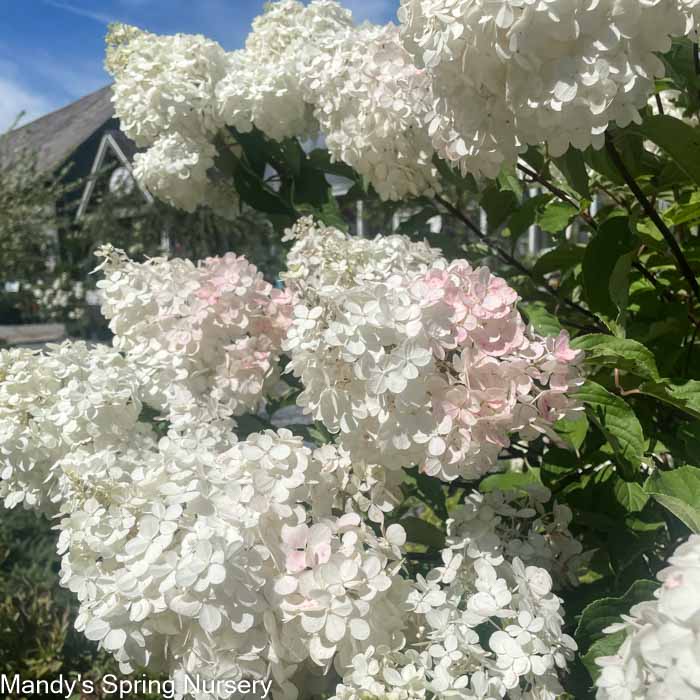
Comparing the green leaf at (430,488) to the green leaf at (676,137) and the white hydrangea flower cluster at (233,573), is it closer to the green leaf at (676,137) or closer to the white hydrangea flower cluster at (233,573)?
the white hydrangea flower cluster at (233,573)

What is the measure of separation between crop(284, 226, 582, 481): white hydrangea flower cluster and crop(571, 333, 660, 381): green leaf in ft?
0.35

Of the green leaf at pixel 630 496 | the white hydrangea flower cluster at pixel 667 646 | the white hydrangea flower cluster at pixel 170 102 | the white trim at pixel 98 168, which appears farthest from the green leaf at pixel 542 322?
the white trim at pixel 98 168

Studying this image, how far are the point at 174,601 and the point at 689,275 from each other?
0.96m

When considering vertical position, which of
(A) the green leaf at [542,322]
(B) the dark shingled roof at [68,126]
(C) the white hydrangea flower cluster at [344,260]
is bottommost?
(A) the green leaf at [542,322]

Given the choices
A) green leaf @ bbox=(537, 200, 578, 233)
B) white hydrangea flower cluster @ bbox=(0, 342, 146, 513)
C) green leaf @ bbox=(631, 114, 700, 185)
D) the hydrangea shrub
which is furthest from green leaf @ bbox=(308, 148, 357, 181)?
green leaf @ bbox=(631, 114, 700, 185)

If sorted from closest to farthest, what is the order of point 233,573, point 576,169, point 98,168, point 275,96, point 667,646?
point 667,646
point 233,573
point 576,169
point 275,96
point 98,168

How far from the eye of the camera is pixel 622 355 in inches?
35.2

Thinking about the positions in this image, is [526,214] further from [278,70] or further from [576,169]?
[278,70]

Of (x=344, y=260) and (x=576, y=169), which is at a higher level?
(x=576, y=169)

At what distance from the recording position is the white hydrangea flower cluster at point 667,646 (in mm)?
495

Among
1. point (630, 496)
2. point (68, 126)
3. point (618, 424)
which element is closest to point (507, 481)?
point (630, 496)

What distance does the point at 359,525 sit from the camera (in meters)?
0.88

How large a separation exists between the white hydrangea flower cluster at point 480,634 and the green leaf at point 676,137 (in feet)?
1.91

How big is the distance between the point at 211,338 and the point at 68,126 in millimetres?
18278
